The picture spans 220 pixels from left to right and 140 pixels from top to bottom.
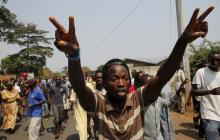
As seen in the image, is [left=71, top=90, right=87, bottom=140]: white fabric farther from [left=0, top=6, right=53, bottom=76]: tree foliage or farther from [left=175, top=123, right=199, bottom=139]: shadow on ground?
[left=0, top=6, right=53, bottom=76]: tree foliage

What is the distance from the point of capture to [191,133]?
9.47 metres

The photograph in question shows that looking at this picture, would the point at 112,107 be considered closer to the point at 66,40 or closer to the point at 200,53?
the point at 66,40

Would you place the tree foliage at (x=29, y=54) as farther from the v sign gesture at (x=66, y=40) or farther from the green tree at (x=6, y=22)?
the v sign gesture at (x=66, y=40)

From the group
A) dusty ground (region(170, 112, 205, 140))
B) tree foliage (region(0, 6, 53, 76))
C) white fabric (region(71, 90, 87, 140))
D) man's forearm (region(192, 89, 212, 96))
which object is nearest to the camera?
man's forearm (region(192, 89, 212, 96))

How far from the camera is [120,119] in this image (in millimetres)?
2500

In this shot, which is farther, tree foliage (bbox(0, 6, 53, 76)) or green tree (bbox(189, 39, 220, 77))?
tree foliage (bbox(0, 6, 53, 76))

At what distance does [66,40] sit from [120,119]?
76cm

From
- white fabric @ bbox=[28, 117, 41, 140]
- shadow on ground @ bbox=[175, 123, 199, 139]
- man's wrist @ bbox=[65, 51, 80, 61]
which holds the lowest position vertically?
shadow on ground @ bbox=[175, 123, 199, 139]

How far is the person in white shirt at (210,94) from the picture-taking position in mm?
4922

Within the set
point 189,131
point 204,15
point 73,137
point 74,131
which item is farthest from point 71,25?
point 74,131

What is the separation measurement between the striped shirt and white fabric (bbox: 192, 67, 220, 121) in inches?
106

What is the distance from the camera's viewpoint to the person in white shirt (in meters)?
4.92

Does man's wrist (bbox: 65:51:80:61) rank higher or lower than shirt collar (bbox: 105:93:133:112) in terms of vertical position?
higher

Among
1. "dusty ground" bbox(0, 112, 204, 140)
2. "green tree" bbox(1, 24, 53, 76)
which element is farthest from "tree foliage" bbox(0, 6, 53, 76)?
"dusty ground" bbox(0, 112, 204, 140)
